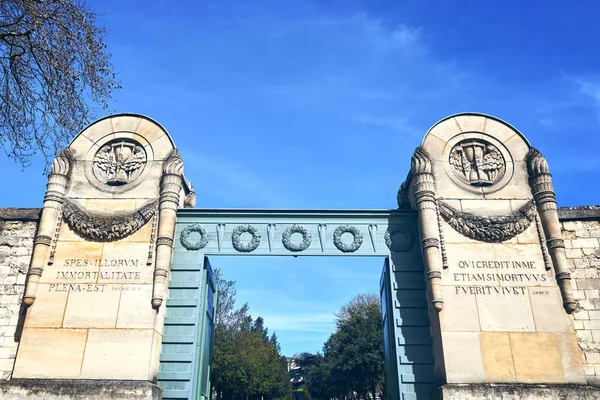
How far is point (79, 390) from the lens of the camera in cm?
1007

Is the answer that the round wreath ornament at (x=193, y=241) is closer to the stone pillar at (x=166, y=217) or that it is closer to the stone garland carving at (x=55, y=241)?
the stone pillar at (x=166, y=217)

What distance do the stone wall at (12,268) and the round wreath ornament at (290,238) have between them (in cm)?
658

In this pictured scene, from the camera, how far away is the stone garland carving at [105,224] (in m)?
11.8

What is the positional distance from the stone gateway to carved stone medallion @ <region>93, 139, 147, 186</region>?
1.6 inches

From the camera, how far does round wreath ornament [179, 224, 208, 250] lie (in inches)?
480

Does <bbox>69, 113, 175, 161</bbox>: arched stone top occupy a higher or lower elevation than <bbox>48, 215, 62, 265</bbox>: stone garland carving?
higher

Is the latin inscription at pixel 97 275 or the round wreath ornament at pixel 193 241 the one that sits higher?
the round wreath ornament at pixel 193 241

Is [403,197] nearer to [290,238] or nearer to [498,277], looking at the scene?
[498,277]

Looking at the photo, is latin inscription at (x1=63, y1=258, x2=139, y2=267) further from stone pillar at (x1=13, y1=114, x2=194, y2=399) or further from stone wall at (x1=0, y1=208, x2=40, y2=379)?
stone wall at (x1=0, y1=208, x2=40, y2=379)

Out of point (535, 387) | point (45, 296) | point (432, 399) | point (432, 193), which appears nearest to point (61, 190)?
point (45, 296)

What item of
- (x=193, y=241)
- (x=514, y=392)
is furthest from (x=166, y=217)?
(x=514, y=392)

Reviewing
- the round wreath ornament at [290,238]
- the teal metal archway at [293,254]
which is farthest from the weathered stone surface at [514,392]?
the round wreath ornament at [290,238]

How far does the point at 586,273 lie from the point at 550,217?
161cm

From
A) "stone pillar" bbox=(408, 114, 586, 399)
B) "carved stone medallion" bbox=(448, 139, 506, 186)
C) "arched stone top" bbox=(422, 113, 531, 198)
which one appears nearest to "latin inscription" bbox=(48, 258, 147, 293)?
"stone pillar" bbox=(408, 114, 586, 399)
